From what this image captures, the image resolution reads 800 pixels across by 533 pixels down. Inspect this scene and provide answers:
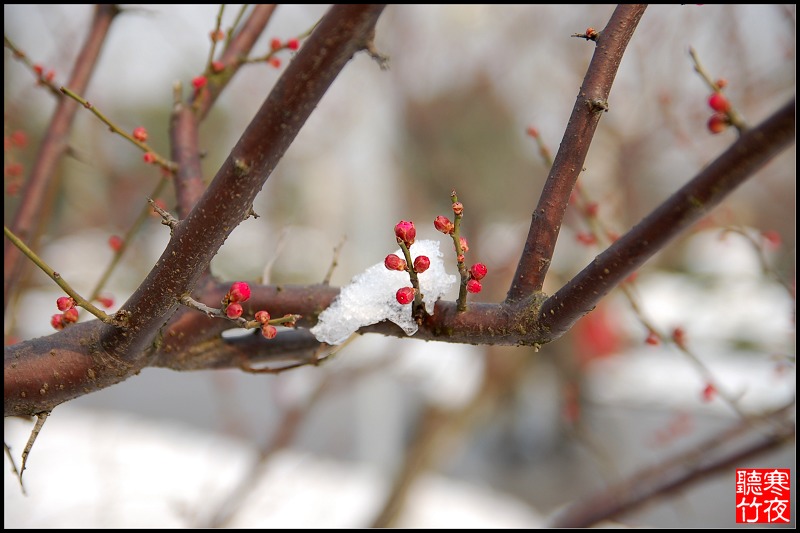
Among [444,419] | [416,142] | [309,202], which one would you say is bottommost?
[444,419]

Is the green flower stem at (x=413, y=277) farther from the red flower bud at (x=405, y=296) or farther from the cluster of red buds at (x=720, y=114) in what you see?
the cluster of red buds at (x=720, y=114)

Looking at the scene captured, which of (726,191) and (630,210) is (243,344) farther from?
(630,210)

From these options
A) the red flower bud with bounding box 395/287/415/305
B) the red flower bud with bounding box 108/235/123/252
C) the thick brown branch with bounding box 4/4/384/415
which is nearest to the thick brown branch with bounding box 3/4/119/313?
the red flower bud with bounding box 108/235/123/252

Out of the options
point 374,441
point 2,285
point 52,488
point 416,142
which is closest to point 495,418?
point 374,441

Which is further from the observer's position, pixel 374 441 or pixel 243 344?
pixel 374 441

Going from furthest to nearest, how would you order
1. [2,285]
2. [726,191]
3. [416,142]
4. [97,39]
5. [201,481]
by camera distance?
[201,481] → [416,142] → [97,39] → [2,285] → [726,191]

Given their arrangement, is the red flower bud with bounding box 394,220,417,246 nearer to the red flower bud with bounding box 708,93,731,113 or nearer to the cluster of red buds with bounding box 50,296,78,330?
the red flower bud with bounding box 708,93,731,113

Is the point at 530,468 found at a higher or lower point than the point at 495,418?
lower
